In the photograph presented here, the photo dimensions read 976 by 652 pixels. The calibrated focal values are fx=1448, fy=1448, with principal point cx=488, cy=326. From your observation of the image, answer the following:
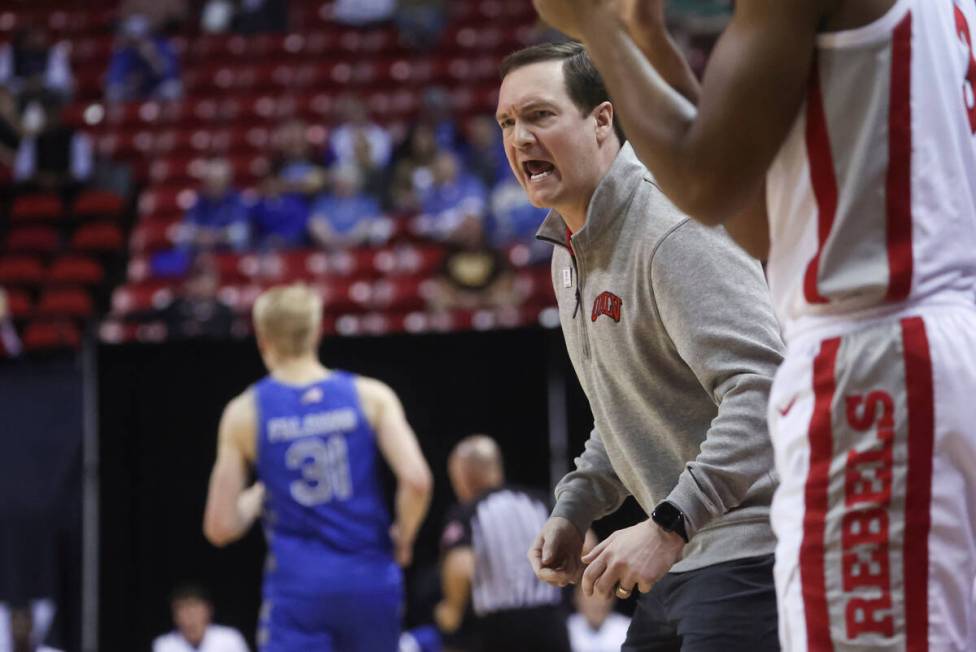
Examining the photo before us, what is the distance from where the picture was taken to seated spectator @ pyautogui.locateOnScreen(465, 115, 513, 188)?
13.0 metres

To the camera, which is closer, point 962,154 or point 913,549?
point 913,549

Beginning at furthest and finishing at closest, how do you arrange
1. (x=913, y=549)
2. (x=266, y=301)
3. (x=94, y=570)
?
(x=94, y=570) < (x=266, y=301) < (x=913, y=549)

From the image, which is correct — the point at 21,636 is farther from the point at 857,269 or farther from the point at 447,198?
the point at 857,269

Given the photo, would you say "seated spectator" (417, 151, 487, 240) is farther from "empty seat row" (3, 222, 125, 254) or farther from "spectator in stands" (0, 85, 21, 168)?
"spectator in stands" (0, 85, 21, 168)

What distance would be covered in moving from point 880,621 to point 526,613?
14.5 ft

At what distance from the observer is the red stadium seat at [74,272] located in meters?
12.8

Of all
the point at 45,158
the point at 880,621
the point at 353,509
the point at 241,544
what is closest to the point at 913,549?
the point at 880,621

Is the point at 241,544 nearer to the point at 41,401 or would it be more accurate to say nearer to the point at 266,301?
the point at 41,401

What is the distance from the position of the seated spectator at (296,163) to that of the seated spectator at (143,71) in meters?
2.06

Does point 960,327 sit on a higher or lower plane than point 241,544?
higher

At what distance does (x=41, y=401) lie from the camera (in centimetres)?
872

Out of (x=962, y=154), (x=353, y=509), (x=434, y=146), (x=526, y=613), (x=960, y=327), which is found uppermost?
(x=434, y=146)

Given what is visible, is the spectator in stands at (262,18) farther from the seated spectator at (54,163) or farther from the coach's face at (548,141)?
the coach's face at (548,141)

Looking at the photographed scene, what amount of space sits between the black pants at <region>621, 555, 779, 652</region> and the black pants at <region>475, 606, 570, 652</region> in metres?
3.39
